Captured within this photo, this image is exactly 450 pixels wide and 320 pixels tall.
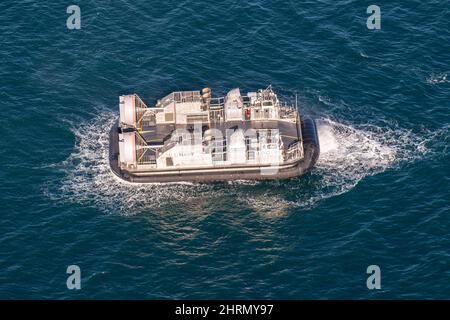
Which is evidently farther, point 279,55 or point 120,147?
point 279,55

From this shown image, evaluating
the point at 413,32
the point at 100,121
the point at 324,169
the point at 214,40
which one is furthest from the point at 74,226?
the point at 413,32

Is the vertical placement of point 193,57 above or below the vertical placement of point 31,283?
above

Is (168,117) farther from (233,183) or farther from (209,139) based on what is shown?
(233,183)

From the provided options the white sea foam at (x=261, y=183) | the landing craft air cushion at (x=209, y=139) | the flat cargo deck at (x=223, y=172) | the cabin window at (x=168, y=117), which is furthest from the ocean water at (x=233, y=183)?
the cabin window at (x=168, y=117)
